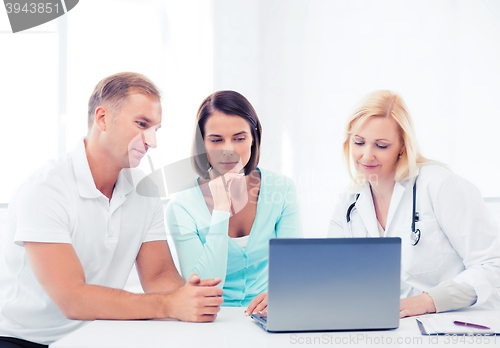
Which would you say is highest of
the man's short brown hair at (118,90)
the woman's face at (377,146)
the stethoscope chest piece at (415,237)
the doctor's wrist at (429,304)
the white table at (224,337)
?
the man's short brown hair at (118,90)

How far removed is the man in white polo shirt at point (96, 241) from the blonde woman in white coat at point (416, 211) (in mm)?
730

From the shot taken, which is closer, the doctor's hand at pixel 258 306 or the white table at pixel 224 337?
the white table at pixel 224 337

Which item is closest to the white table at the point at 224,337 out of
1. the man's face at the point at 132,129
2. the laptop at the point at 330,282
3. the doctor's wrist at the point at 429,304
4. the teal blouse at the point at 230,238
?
the laptop at the point at 330,282

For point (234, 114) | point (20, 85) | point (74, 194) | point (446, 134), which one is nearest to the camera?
point (74, 194)

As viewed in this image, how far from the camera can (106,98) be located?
1557mm

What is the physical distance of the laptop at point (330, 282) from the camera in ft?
3.10

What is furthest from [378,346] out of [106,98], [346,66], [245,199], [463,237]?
[346,66]

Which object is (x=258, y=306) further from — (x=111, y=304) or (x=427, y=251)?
(x=427, y=251)

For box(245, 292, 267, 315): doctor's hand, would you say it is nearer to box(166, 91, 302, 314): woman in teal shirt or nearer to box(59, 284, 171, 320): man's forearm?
box(59, 284, 171, 320): man's forearm

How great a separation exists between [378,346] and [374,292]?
0.41ft

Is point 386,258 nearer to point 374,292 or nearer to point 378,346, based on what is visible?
point 374,292

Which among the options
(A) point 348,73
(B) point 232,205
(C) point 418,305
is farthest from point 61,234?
(A) point 348,73

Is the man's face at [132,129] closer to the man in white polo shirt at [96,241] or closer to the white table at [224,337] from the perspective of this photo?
the man in white polo shirt at [96,241]

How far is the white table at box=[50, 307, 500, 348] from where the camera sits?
892 mm
